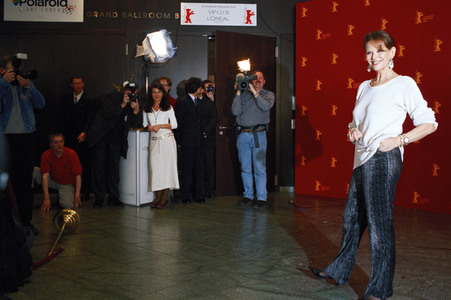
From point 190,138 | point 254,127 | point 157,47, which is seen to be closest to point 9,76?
point 190,138

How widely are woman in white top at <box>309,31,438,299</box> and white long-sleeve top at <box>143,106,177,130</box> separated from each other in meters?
3.40

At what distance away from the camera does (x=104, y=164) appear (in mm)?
6012

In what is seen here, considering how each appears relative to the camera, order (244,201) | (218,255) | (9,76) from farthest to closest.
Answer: (244,201), (9,76), (218,255)

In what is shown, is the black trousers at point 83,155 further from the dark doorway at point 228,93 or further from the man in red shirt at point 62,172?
the dark doorway at point 228,93

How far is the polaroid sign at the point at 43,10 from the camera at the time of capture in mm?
7020

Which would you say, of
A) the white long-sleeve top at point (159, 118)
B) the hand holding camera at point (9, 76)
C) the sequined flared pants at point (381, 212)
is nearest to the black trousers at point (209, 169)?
the white long-sleeve top at point (159, 118)

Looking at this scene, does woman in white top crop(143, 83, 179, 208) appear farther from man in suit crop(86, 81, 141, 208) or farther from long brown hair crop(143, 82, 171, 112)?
man in suit crop(86, 81, 141, 208)

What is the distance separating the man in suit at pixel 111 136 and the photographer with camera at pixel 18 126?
1628 mm

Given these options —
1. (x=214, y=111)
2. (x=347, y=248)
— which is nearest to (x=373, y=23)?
(x=214, y=111)

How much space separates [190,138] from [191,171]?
0.39m

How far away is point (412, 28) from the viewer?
235 inches

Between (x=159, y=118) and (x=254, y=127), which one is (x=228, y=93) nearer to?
(x=254, y=127)

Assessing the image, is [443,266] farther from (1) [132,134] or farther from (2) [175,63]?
(2) [175,63]

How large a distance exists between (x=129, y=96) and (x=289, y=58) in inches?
104
